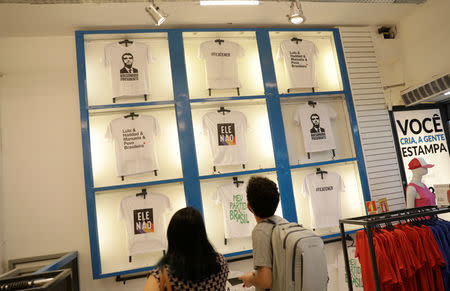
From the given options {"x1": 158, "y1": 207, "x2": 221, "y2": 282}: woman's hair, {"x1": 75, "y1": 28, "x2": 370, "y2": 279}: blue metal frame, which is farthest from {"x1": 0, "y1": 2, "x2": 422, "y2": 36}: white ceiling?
{"x1": 158, "y1": 207, "x2": 221, "y2": 282}: woman's hair

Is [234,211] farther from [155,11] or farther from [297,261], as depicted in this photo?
[155,11]

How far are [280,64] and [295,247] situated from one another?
337 centimetres

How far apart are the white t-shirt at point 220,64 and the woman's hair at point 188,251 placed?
2721 millimetres

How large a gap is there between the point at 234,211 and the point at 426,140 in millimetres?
3352

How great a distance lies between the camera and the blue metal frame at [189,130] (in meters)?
3.41

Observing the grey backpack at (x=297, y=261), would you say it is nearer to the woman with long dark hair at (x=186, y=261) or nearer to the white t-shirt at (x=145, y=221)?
the woman with long dark hair at (x=186, y=261)

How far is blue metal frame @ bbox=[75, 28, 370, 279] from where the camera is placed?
341 cm

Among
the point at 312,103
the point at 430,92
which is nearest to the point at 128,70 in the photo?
the point at 312,103

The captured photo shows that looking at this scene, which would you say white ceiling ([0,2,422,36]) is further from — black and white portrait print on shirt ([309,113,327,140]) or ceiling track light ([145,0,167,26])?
black and white portrait print on shirt ([309,113,327,140])

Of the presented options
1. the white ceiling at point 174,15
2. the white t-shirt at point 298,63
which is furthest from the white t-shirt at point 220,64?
the white t-shirt at point 298,63

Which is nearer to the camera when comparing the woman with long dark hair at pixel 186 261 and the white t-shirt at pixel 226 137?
the woman with long dark hair at pixel 186 261

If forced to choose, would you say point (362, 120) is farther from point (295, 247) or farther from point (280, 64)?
point (295, 247)

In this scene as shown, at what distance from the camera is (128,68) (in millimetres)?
3822

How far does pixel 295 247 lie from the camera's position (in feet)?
5.44
